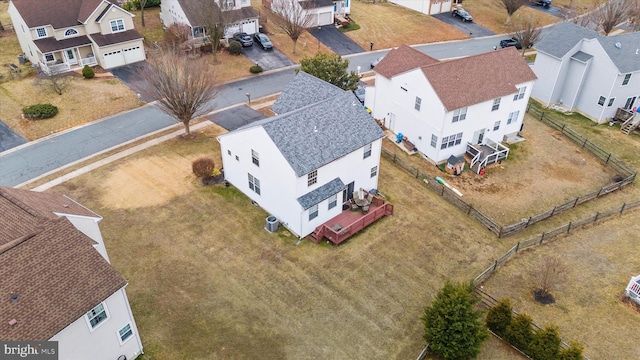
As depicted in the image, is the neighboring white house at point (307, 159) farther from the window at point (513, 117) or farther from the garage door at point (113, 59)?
the garage door at point (113, 59)

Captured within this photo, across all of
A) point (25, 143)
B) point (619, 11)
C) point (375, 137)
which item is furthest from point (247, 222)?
point (619, 11)

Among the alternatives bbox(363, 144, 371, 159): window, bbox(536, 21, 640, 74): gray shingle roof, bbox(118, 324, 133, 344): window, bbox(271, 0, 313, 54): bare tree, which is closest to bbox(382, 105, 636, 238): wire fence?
bbox(363, 144, 371, 159): window

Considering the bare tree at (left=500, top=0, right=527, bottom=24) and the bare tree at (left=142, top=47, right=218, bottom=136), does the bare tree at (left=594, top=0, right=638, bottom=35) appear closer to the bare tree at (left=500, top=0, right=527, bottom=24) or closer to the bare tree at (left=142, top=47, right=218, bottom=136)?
the bare tree at (left=500, top=0, right=527, bottom=24)

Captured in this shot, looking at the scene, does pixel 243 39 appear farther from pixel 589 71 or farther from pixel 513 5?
pixel 513 5

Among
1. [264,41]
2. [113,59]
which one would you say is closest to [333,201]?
[264,41]

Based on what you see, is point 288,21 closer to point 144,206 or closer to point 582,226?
point 144,206

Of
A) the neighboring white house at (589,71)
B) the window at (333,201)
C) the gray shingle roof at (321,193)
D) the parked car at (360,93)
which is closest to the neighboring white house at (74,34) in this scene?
the parked car at (360,93)

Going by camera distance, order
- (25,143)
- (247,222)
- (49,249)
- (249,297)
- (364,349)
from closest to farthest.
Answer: (49,249) → (364,349) → (249,297) → (247,222) → (25,143)
